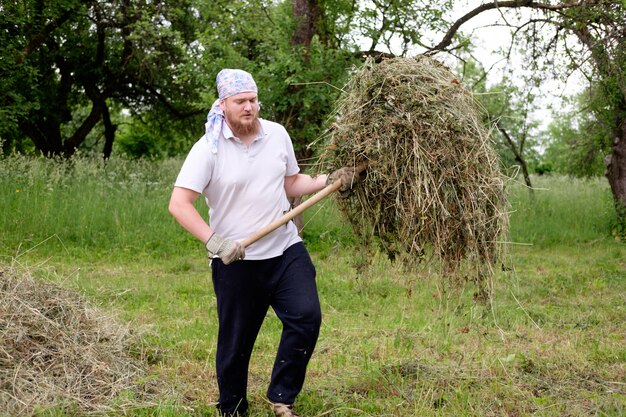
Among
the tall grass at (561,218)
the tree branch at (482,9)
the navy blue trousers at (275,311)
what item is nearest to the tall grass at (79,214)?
the tree branch at (482,9)

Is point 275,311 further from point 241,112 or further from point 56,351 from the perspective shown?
point 56,351

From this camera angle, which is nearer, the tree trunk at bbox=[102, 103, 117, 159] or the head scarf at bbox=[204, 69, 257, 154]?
the head scarf at bbox=[204, 69, 257, 154]

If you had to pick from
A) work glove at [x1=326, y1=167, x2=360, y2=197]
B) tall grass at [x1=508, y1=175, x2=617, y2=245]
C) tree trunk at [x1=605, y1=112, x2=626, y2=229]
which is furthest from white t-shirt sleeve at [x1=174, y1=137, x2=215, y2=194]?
tree trunk at [x1=605, y1=112, x2=626, y2=229]

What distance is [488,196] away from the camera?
441 centimetres

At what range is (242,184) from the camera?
4176 millimetres

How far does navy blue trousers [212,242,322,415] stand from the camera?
4.19 metres

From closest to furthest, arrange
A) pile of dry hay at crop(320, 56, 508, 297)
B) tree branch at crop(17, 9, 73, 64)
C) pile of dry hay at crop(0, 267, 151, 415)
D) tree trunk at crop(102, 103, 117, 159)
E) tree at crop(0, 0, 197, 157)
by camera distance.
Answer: pile of dry hay at crop(320, 56, 508, 297), pile of dry hay at crop(0, 267, 151, 415), tree at crop(0, 0, 197, 157), tree branch at crop(17, 9, 73, 64), tree trunk at crop(102, 103, 117, 159)

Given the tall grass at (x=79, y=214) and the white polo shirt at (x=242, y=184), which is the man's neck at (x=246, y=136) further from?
the tall grass at (x=79, y=214)

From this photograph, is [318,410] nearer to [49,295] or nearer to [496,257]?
[496,257]

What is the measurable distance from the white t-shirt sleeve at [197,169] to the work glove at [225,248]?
0.87 feet

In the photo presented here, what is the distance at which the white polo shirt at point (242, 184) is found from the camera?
4121 millimetres

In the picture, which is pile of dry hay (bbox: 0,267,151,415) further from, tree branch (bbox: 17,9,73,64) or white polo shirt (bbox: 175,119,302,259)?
tree branch (bbox: 17,9,73,64)

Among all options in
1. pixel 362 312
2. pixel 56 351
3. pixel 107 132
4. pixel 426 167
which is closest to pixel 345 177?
pixel 426 167

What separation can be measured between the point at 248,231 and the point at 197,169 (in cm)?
42
